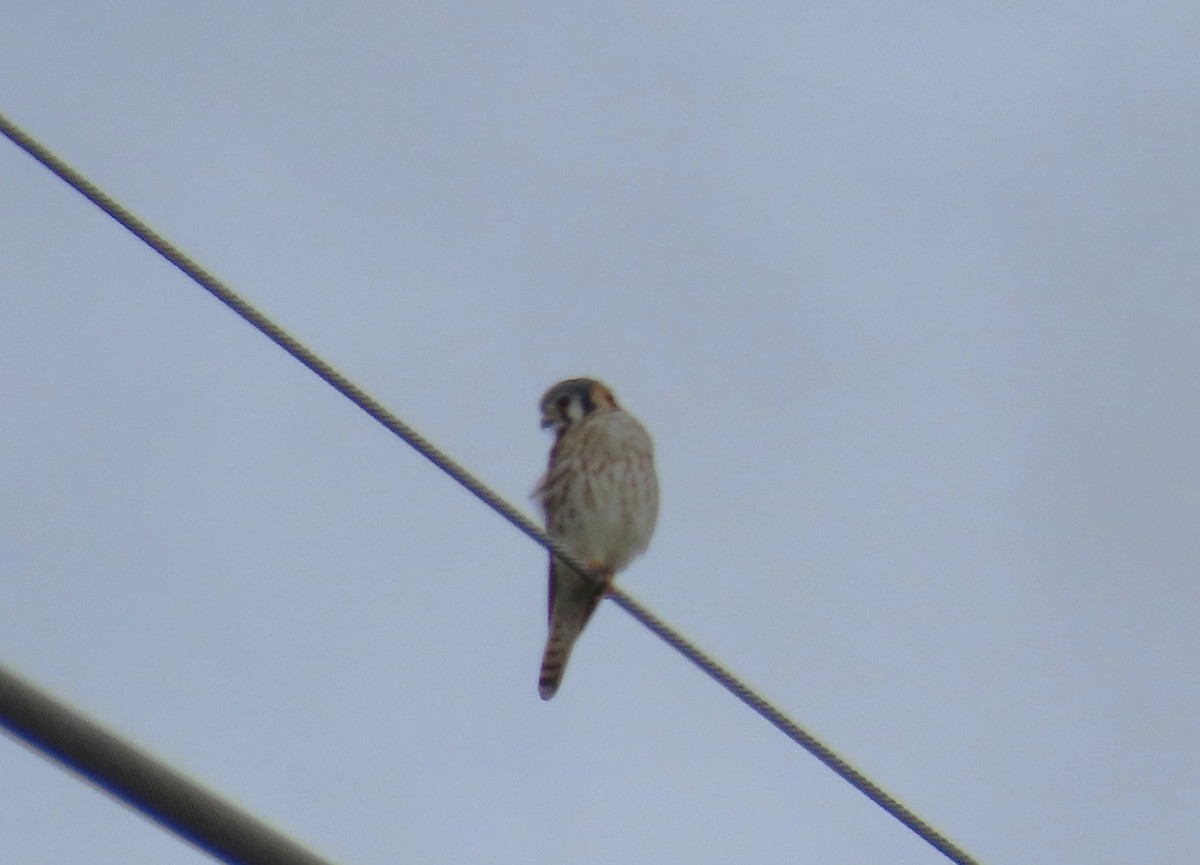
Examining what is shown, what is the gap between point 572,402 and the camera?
341 inches

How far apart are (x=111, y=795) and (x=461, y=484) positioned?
6.75ft

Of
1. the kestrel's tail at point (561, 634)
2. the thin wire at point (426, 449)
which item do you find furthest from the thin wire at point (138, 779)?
the kestrel's tail at point (561, 634)

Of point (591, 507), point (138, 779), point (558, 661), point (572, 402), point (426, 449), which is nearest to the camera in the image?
point (138, 779)

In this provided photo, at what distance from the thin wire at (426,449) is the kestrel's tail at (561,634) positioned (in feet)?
11.1

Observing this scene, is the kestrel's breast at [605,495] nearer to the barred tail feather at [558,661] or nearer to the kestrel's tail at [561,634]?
the kestrel's tail at [561,634]

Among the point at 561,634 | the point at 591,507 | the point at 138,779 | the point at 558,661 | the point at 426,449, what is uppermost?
the point at 591,507

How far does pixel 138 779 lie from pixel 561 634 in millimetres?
5930

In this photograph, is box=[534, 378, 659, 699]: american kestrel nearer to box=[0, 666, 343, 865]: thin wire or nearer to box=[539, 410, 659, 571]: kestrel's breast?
box=[539, 410, 659, 571]: kestrel's breast

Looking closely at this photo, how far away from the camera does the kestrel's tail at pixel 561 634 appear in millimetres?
8172

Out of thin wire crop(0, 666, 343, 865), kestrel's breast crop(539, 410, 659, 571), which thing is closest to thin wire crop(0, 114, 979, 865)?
thin wire crop(0, 666, 343, 865)

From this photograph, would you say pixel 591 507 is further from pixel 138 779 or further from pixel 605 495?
pixel 138 779

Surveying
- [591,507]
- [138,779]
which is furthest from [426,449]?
[591,507]

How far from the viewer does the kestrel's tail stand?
8.17 meters

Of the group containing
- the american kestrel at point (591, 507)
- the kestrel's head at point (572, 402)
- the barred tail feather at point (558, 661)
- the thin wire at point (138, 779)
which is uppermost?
the kestrel's head at point (572, 402)
